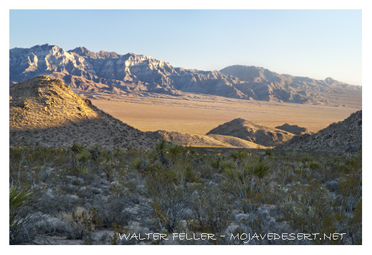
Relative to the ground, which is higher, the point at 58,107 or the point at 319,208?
the point at 58,107

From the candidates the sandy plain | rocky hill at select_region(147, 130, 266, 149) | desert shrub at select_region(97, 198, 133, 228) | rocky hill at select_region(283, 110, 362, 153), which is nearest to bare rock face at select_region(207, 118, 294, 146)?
rocky hill at select_region(147, 130, 266, 149)

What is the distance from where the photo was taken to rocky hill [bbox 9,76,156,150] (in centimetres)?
1939

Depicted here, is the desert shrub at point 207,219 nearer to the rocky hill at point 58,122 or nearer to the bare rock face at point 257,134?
the rocky hill at point 58,122

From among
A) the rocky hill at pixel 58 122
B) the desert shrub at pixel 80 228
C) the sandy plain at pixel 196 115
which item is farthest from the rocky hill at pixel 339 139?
the sandy plain at pixel 196 115

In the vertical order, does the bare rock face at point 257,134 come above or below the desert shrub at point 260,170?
below

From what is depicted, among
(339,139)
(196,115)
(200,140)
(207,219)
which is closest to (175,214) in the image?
(207,219)

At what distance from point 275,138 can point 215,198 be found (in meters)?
43.3

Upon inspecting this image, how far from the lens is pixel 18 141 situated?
1788cm

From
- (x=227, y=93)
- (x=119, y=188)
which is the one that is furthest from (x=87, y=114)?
(x=227, y=93)

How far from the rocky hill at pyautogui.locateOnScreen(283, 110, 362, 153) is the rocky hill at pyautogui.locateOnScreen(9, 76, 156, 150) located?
708 inches

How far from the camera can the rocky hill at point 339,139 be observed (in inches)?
923

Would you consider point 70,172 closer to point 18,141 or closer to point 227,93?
point 18,141

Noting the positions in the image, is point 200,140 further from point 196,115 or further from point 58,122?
point 196,115

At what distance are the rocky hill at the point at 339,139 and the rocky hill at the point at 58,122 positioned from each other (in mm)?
17988
